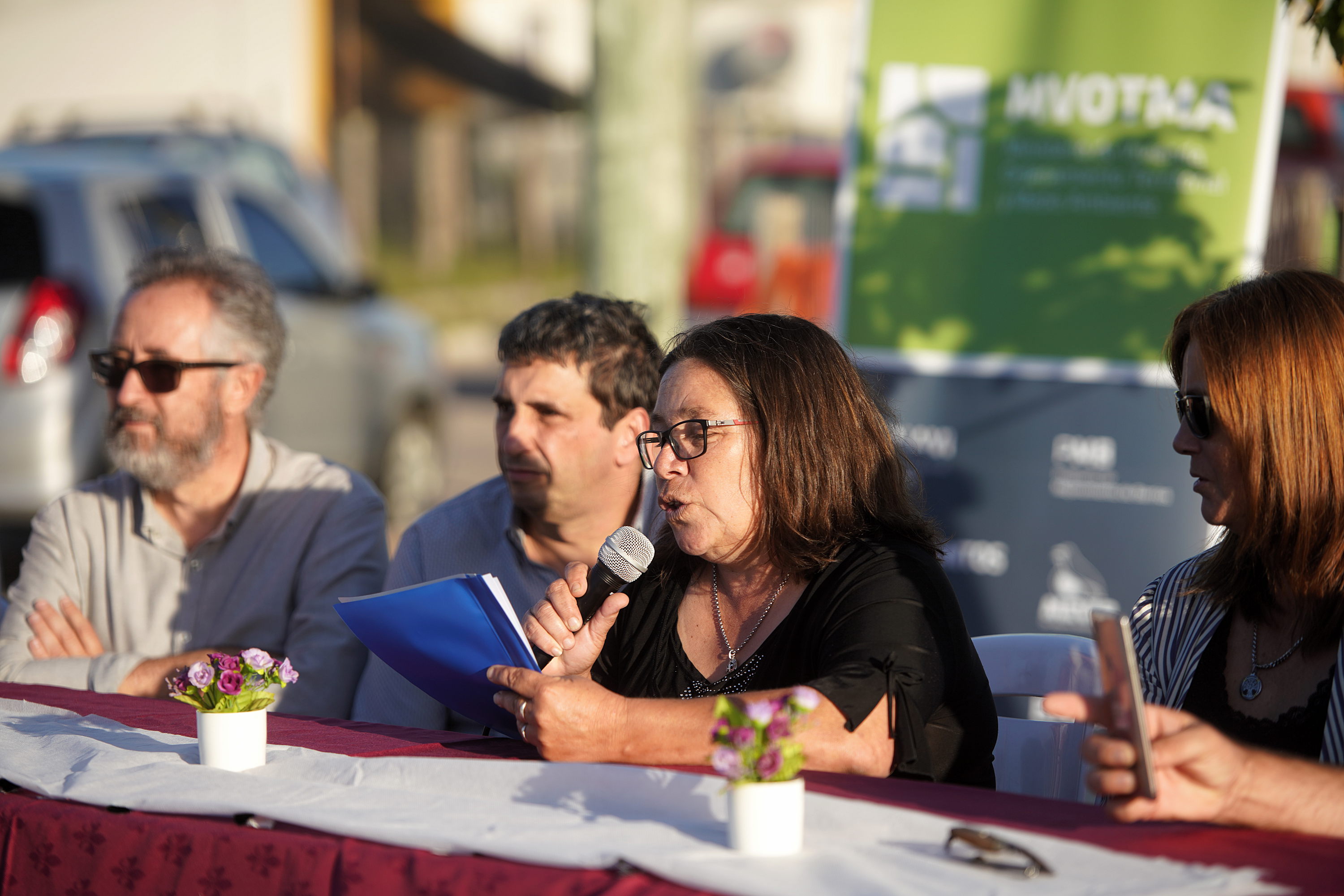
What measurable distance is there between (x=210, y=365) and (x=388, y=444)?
4600 mm

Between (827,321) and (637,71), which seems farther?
(637,71)

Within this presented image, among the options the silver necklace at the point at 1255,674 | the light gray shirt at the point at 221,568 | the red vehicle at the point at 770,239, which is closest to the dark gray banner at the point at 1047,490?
the light gray shirt at the point at 221,568

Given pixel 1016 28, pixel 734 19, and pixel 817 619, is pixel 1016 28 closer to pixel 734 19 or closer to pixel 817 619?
pixel 817 619

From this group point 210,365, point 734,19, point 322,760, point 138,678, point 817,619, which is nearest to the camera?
point 322,760

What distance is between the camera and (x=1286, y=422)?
7.55ft

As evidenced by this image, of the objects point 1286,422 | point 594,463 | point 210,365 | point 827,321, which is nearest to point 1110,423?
point 827,321

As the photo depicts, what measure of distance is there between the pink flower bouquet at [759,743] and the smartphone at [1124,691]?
1.34 feet

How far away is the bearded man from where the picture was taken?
137 inches

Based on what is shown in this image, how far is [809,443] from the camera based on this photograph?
2547 mm

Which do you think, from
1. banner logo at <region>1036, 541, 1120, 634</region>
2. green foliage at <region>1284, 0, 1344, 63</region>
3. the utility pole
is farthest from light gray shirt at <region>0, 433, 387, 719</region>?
the utility pole

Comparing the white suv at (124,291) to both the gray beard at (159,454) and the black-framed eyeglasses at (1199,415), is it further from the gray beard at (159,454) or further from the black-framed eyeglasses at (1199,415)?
the black-framed eyeglasses at (1199,415)

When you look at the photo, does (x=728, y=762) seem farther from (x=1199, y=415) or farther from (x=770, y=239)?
(x=770, y=239)

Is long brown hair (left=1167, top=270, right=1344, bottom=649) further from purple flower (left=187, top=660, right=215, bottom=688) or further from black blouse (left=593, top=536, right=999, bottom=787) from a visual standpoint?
purple flower (left=187, top=660, right=215, bottom=688)

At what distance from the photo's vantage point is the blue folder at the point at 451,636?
7.49 feet
